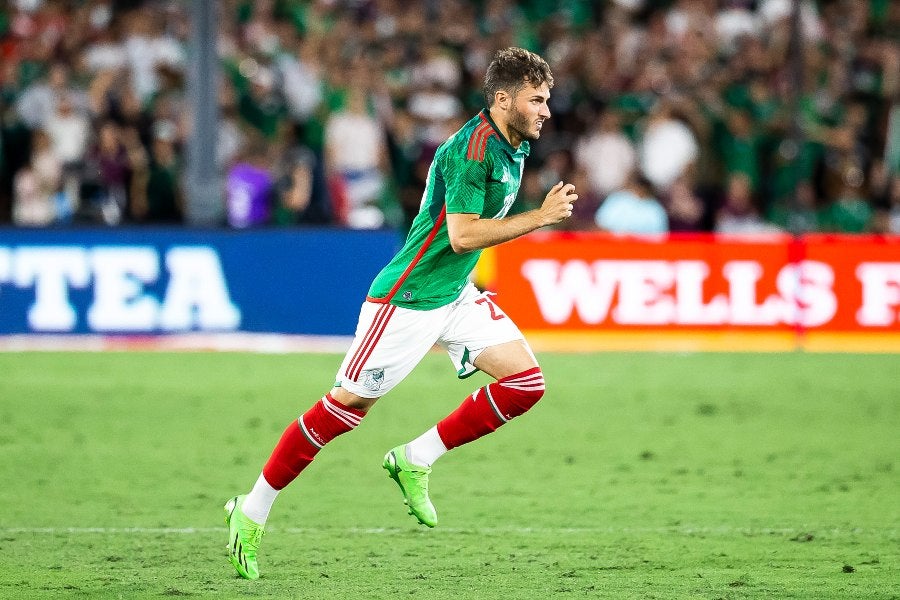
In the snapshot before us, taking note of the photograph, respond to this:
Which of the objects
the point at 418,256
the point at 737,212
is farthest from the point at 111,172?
the point at 418,256

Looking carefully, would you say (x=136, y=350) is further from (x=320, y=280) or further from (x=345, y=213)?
(x=345, y=213)

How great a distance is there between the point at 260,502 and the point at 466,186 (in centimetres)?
155

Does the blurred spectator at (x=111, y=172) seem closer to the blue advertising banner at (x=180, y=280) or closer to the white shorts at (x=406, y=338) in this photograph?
the blue advertising banner at (x=180, y=280)

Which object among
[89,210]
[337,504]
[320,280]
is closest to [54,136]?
[89,210]

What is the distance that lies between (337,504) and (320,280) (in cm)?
661

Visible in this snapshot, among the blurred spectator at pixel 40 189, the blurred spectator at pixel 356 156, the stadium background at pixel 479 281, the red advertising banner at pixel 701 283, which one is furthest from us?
the blurred spectator at pixel 356 156

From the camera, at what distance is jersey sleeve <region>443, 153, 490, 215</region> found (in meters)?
6.01

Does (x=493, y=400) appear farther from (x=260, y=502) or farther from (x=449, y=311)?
(x=260, y=502)

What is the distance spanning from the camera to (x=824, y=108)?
58.3 ft

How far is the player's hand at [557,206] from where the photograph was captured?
5.89 metres

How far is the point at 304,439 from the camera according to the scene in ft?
20.3

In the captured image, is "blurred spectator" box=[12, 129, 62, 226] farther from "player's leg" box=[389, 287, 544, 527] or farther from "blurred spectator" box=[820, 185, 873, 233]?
"player's leg" box=[389, 287, 544, 527]

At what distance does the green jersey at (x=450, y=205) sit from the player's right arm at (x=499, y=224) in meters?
0.05

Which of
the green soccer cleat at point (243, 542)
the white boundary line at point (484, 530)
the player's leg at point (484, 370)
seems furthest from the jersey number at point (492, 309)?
the green soccer cleat at point (243, 542)
